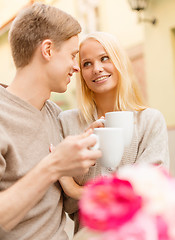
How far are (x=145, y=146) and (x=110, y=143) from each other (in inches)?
16.1

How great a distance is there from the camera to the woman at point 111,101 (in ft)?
3.84

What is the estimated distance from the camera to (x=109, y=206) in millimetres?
433

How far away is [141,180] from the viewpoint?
18.5 inches

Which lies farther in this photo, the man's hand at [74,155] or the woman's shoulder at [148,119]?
the woman's shoulder at [148,119]

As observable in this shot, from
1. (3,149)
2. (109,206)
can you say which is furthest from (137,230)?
(3,149)

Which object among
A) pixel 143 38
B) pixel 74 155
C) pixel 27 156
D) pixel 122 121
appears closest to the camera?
pixel 74 155

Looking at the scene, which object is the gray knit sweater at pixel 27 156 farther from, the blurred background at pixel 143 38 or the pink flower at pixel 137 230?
the blurred background at pixel 143 38

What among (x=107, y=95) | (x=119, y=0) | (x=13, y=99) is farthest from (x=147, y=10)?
(x=13, y=99)

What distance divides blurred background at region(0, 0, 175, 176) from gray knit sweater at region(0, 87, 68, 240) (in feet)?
8.79

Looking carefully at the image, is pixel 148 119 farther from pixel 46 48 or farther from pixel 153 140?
pixel 46 48

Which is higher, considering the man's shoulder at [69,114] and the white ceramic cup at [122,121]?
the white ceramic cup at [122,121]

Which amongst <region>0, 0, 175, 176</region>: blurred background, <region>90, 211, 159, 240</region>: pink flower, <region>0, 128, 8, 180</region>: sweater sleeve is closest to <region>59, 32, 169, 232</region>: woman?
<region>0, 128, 8, 180</region>: sweater sleeve

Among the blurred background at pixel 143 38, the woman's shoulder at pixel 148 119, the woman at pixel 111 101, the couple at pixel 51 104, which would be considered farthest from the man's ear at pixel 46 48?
the blurred background at pixel 143 38

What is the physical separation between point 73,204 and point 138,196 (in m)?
0.78
